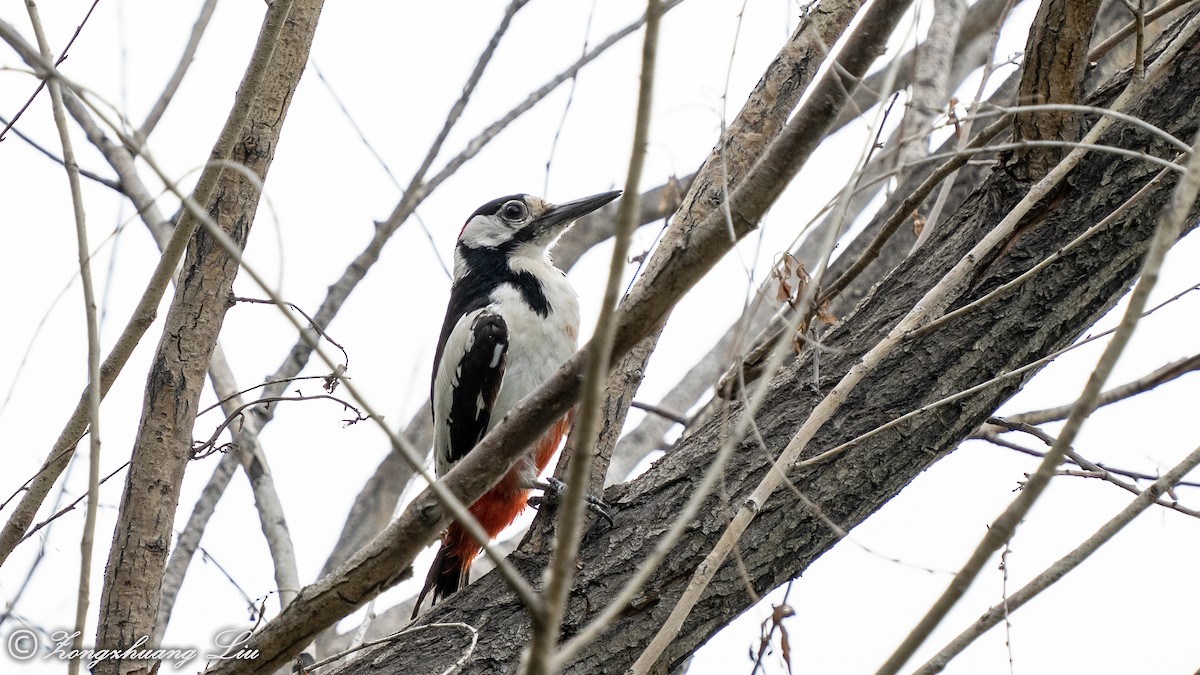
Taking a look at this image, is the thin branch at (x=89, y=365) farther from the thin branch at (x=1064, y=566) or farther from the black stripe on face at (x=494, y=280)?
the black stripe on face at (x=494, y=280)

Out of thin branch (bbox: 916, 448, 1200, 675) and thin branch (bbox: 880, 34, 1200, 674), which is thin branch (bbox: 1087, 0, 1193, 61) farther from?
thin branch (bbox: 880, 34, 1200, 674)

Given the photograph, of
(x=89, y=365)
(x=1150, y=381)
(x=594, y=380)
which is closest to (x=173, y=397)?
(x=89, y=365)

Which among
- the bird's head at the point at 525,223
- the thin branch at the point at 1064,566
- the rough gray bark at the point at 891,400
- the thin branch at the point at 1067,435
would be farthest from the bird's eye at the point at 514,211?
the thin branch at the point at 1067,435

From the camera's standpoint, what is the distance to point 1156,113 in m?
2.53

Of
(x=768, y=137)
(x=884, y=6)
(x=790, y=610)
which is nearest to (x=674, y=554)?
(x=790, y=610)

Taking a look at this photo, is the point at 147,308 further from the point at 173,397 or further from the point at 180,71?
the point at 180,71

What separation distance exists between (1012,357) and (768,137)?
959 mm

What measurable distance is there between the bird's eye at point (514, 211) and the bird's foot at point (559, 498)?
5.10 feet

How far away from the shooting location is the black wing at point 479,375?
4.13 meters

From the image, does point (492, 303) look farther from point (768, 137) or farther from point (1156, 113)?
point (1156, 113)

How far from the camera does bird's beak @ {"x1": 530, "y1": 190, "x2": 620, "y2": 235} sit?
468 cm

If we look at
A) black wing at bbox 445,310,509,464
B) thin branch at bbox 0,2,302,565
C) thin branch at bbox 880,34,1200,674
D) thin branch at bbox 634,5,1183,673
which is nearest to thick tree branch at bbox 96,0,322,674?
thin branch at bbox 0,2,302,565

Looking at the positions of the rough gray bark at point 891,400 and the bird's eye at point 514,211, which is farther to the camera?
the bird's eye at point 514,211

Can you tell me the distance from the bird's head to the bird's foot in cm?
143
